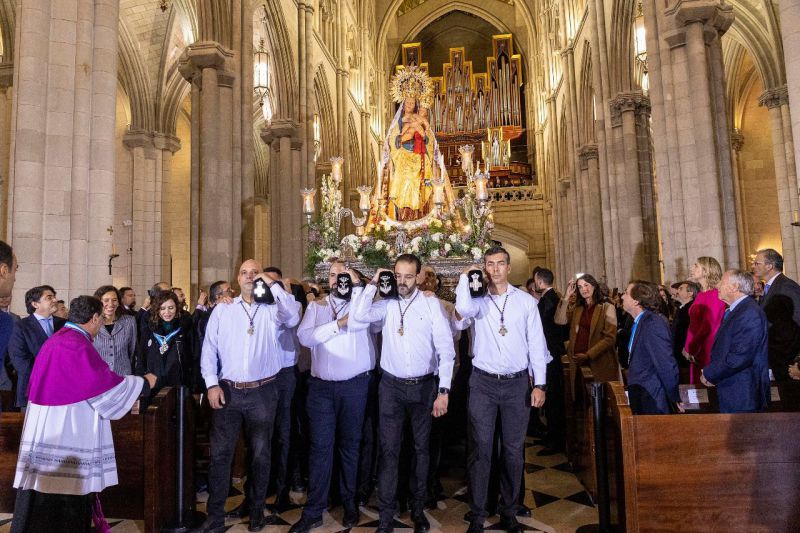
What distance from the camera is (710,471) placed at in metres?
3.08

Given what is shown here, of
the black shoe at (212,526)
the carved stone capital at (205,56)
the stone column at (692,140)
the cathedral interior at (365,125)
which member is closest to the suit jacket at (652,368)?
the black shoe at (212,526)

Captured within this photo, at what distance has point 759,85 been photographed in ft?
66.2

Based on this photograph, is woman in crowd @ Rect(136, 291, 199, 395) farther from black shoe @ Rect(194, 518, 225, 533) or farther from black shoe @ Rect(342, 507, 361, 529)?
black shoe @ Rect(342, 507, 361, 529)

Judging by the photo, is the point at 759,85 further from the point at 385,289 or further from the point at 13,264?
the point at 13,264

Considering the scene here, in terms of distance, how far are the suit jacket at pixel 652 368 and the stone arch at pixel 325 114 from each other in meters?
16.6

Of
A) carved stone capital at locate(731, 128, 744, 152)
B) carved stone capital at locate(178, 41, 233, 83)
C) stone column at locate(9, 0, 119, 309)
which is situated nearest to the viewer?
stone column at locate(9, 0, 119, 309)

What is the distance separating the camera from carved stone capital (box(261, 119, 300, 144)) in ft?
51.6

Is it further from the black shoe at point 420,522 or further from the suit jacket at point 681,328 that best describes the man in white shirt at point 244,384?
the suit jacket at point 681,328

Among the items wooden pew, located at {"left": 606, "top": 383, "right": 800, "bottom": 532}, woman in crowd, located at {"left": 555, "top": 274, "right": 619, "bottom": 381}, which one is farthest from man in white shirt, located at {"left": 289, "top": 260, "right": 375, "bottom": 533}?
woman in crowd, located at {"left": 555, "top": 274, "right": 619, "bottom": 381}

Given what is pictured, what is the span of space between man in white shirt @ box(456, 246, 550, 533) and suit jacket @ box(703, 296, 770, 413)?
1.04m

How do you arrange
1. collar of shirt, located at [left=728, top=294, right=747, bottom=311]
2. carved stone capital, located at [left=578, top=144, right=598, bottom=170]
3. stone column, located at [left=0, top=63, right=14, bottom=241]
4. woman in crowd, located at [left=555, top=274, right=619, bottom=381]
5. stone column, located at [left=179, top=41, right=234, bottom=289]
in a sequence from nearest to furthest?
collar of shirt, located at [left=728, top=294, right=747, bottom=311], woman in crowd, located at [left=555, top=274, right=619, bottom=381], stone column, located at [left=179, top=41, right=234, bottom=289], stone column, located at [left=0, top=63, right=14, bottom=241], carved stone capital, located at [left=578, top=144, right=598, bottom=170]

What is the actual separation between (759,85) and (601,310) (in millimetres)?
19494

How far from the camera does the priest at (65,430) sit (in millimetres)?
3070

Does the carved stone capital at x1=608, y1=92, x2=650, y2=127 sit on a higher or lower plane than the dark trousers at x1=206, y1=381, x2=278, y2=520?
higher
